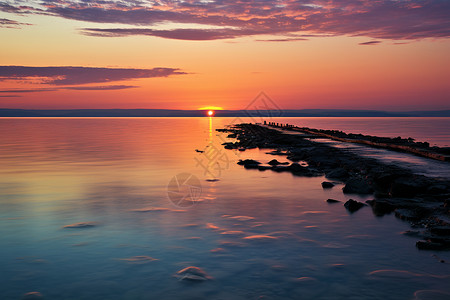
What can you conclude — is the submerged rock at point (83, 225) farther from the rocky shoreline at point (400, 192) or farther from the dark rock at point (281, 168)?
the dark rock at point (281, 168)

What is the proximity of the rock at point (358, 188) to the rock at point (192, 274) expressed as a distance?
34.7ft

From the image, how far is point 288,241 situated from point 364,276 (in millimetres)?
3076

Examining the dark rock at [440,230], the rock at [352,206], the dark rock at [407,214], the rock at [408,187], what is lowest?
the rock at [352,206]

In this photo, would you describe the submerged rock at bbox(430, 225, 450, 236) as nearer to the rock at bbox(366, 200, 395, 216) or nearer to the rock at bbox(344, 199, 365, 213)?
the rock at bbox(366, 200, 395, 216)

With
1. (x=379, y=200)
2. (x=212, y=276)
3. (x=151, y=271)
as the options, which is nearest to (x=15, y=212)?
(x=151, y=271)

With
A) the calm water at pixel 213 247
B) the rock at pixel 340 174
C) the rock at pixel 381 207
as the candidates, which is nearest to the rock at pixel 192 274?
the calm water at pixel 213 247

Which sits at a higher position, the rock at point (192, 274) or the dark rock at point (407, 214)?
the dark rock at point (407, 214)

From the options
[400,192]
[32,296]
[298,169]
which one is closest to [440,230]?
[400,192]

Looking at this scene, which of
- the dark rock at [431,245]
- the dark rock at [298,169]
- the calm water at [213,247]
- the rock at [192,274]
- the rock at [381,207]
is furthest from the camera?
the dark rock at [298,169]

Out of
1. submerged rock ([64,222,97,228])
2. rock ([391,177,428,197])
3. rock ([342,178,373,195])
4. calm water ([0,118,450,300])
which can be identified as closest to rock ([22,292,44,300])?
calm water ([0,118,450,300])

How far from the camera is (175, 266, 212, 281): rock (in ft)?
30.5

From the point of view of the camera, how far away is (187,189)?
2109cm

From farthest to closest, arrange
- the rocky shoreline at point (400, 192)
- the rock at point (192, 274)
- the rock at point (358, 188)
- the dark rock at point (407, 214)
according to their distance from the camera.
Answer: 1. the rock at point (358, 188)
2. the dark rock at point (407, 214)
3. the rocky shoreline at point (400, 192)
4. the rock at point (192, 274)

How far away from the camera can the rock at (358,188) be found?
18000 mm
